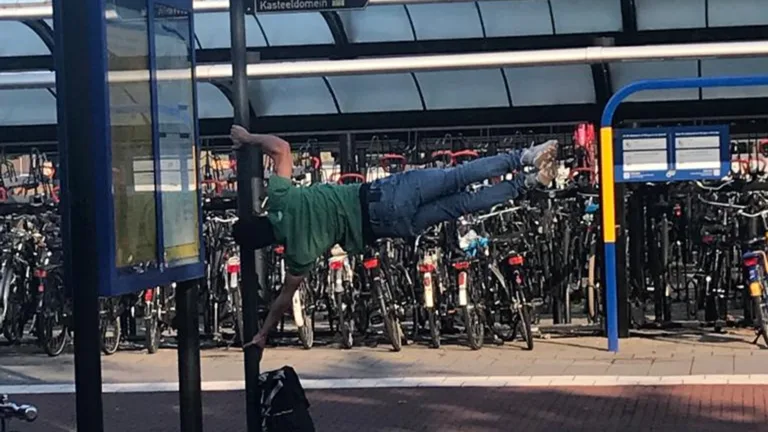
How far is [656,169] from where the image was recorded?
36.8ft

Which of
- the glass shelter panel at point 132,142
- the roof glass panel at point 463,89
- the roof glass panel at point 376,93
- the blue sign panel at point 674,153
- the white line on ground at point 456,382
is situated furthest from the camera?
the roof glass panel at point 376,93

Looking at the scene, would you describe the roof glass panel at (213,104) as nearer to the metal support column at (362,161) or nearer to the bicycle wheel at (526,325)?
the metal support column at (362,161)

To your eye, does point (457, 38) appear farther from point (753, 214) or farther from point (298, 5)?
point (298, 5)

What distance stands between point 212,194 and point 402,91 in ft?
7.47

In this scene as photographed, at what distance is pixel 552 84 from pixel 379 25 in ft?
5.91

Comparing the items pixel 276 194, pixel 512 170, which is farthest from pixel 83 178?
pixel 512 170

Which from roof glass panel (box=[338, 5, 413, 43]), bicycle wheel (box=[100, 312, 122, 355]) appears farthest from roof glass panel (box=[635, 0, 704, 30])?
bicycle wheel (box=[100, 312, 122, 355])

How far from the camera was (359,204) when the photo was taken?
19.8 ft

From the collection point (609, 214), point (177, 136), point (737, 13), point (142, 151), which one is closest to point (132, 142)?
point (142, 151)

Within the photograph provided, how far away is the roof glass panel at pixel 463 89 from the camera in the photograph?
12445 millimetres

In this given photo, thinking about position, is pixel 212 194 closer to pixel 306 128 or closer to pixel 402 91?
pixel 306 128

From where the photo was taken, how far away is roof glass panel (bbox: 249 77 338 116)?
12719 millimetres

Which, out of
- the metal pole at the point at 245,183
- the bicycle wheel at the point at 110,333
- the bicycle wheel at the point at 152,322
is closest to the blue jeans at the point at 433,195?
the metal pole at the point at 245,183

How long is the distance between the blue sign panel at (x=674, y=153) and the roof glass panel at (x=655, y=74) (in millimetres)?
1023
